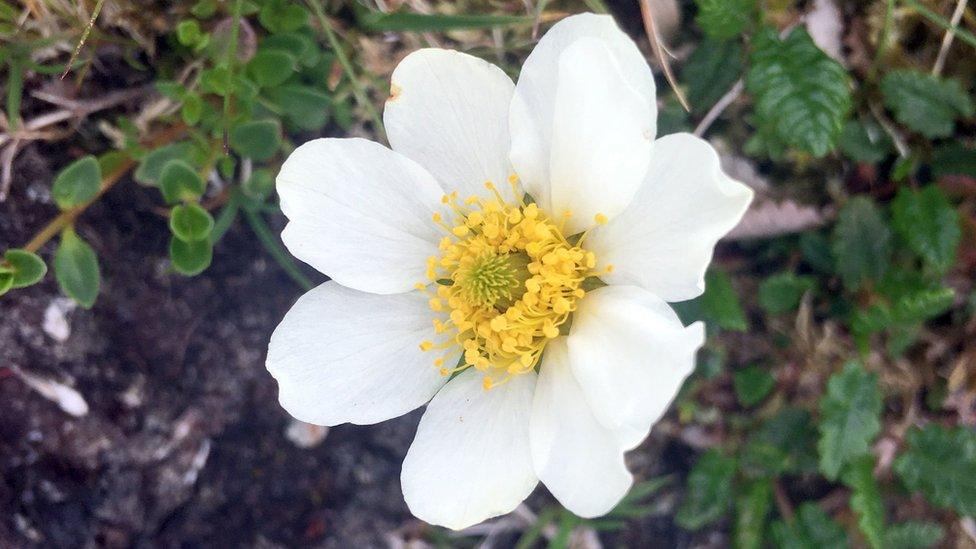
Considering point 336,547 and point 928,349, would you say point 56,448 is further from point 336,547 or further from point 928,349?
point 928,349

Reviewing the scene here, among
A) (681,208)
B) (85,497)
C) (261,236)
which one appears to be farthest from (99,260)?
(681,208)

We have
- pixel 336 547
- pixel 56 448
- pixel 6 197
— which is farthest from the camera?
pixel 336 547

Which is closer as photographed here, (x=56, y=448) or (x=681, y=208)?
(x=681, y=208)

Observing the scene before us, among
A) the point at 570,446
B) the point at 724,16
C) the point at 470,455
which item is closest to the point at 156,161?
the point at 470,455

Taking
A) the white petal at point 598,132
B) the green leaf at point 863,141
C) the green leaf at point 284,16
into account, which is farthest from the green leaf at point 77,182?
the green leaf at point 863,141

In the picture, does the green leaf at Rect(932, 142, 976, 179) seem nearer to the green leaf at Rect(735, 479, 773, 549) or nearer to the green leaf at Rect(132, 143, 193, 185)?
the green leaf at Rect(735, 479, 773, 549)

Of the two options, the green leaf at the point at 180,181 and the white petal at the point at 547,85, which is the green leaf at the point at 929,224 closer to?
the white petal at the point at 547,85
